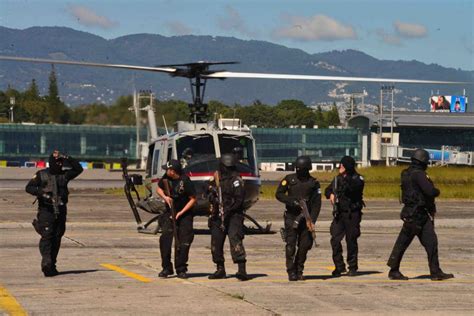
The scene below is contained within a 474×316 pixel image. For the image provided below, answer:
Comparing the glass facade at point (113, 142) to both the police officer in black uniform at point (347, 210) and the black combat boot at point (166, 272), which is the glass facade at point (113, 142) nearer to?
the police officer in black uniform at point (347, 210)

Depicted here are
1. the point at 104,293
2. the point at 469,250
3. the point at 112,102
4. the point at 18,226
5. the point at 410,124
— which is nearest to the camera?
the point at 104,293

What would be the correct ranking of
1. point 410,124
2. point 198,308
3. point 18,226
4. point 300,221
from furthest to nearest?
1. point 410,124
2. point 18,226
3. point 300,221
4. point 198,308

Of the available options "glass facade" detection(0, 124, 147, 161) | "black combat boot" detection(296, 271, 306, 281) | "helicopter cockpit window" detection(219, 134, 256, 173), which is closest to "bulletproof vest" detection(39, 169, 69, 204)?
"black combat boot" detection(296, 271, 306, 281)

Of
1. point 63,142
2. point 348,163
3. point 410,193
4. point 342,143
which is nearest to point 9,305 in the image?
point 348,163

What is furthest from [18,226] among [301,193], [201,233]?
A: [301,193]

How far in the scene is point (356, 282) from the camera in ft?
56.4

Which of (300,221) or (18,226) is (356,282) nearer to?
(300,221)

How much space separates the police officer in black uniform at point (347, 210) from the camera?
17906mm

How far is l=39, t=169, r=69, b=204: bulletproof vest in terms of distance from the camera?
58.3 ft

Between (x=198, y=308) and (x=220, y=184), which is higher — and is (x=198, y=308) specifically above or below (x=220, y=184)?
below

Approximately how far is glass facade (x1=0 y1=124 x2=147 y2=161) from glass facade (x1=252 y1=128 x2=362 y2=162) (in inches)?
1418

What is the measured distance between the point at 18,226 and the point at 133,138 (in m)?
84.8

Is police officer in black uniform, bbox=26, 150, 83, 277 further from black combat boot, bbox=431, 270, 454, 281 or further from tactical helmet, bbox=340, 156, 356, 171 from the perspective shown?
black combat boot, bbox=431, 270, 454, 281

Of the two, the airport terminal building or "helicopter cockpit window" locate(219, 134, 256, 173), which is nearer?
"helicopter cockpit window" locate(219, 134, 256, 173)
